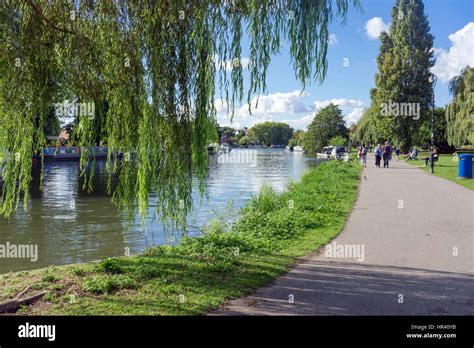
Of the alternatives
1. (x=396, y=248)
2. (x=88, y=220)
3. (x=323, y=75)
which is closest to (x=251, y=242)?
(x=396, y=248)

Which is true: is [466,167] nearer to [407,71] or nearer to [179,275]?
[179,275]

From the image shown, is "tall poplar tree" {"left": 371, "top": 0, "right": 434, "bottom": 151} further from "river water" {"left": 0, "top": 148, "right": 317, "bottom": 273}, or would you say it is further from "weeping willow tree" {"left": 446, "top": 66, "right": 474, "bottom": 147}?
"river water" {"left": 0, "top": 148, "right": 317, "bottom": 273}

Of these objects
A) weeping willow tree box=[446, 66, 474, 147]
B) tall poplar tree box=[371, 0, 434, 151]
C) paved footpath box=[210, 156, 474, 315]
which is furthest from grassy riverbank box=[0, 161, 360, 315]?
tall poplar tree box=[371, 0, 434, 151]

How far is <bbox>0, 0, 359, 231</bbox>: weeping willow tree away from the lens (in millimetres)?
6062

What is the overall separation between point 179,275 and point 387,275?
3.05m

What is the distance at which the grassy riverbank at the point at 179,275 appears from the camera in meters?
5.74

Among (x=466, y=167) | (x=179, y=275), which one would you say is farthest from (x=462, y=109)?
(x=179, y=275)

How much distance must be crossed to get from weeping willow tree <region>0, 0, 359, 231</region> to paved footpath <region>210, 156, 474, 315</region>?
7.05ft

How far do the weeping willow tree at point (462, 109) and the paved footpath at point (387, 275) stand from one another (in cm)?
2813

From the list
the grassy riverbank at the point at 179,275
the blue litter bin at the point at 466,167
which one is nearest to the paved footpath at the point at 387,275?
the grassy riverbank at the point at 179,275

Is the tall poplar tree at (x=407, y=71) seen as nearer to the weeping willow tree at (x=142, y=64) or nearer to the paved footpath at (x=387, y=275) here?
the paved footpath at (x=387, y=275)

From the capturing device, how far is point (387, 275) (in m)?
7.08

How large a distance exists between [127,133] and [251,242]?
157 inches

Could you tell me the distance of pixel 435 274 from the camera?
7129mm
